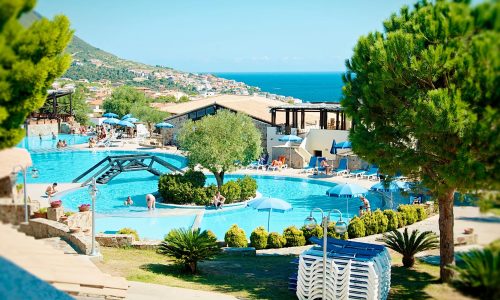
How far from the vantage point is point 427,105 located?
12742 millimetres

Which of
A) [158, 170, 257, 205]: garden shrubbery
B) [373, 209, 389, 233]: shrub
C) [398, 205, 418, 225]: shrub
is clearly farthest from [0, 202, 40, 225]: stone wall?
[158, 170, 257, 205]: garden shrubbery

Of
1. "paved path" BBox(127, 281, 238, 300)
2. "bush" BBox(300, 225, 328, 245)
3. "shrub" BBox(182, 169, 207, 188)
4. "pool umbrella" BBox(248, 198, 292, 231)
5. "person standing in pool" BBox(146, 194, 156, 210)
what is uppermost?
"shrub" BBox(182, 169, 207, 188)

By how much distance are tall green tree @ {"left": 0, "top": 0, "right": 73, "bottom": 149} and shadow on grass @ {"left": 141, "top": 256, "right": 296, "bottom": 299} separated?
7.74 meters

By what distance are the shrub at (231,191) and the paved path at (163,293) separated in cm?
1526

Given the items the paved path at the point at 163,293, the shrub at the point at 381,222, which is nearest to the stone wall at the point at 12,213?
the paved path at the point at 163,293

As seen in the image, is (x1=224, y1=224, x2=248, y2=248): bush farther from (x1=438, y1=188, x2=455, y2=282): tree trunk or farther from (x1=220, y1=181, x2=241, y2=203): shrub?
(x1=220, y1=181, x2=241, y2=203): shrub

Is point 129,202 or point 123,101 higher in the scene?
point 123,101

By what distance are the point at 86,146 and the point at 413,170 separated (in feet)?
122

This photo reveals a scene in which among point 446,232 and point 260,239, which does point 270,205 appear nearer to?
point 260,239

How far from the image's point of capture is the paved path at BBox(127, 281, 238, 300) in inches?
504

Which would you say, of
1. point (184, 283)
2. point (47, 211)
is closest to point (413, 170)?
point (184, 283)

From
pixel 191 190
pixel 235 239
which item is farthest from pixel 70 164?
pixel 235 239

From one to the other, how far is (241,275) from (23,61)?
10.0 meters

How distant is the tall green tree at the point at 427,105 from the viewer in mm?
11898
